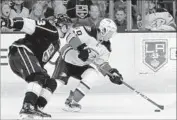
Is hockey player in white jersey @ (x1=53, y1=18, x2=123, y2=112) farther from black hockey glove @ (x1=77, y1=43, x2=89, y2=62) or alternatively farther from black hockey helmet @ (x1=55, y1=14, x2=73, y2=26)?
black hockey helmet @ (x1=55, y1=14, x2=73, y2=26)

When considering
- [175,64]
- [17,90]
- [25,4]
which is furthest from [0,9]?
[175,64]

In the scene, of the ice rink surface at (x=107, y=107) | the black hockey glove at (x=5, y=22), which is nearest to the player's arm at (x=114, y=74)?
the ice rink surface at (x=107, y=107)

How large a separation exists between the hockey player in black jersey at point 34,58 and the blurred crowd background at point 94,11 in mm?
1854

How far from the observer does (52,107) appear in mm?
5152

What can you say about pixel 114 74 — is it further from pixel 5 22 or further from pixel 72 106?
pixel 5 22

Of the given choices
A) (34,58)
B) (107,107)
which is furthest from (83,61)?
(34,58)

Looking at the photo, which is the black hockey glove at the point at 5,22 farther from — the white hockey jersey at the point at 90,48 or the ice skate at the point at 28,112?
the white hockey jersey at the point at 90,48

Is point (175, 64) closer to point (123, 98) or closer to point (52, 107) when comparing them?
point (123, 98)

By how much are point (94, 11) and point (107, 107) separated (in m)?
1.39

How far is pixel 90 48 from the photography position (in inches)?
197

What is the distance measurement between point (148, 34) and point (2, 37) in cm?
161

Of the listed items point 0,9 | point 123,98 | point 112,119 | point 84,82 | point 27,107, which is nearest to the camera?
point 27,107

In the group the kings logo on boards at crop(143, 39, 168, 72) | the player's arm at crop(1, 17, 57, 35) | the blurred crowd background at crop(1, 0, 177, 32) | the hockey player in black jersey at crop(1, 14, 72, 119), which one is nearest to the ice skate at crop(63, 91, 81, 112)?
the hockey player in black jersey at crop(1, 14, 72, 119)

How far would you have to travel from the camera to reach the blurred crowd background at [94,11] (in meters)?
6.05
